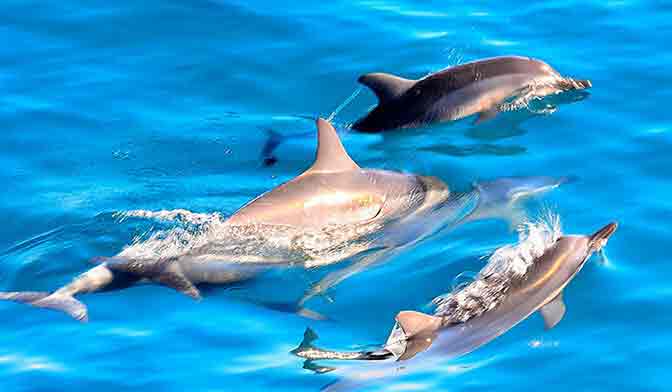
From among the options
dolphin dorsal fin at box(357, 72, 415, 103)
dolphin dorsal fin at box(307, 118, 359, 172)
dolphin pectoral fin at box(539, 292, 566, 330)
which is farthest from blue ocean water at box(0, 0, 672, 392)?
dolphin dorsal fin at box(307, 118, 359, 172)

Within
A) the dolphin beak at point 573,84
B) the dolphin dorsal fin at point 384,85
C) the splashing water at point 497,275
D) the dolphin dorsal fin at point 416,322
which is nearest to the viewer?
the dolphin dorsal fin at point 416,322

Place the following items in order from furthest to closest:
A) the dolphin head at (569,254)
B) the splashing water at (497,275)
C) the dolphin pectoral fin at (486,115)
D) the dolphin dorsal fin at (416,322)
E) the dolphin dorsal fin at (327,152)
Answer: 1. the dolphin pectoral fin at (486,115)
2. the dolphin dorsal fin at (327,152)
3. the dolphin head at (569,254)
4. the splashing water at (497,275)
5. the dolphin dorsal fin at (416,322)

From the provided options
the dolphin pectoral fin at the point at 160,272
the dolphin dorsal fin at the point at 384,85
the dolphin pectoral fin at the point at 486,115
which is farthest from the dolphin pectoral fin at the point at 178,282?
the dolphin pectoral fin at the point at 486,115

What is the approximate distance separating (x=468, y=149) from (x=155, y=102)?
341cm

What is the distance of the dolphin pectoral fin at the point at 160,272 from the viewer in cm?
917

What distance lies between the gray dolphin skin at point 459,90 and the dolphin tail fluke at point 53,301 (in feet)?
13.5

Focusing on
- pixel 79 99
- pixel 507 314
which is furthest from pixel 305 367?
pixel 79 99

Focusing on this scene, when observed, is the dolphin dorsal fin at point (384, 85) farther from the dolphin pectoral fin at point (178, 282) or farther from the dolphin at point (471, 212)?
the dolphin pectoral fin at point (178, 282)

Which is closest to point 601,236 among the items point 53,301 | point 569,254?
point 569,254

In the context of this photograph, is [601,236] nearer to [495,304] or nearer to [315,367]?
[495,304]

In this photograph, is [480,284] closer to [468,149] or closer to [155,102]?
[468,149]

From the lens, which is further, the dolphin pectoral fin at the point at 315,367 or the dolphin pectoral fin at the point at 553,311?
the dolphin pectoral fin at the point at 553,311

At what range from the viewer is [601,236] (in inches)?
366

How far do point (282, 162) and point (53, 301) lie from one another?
10.5ft
